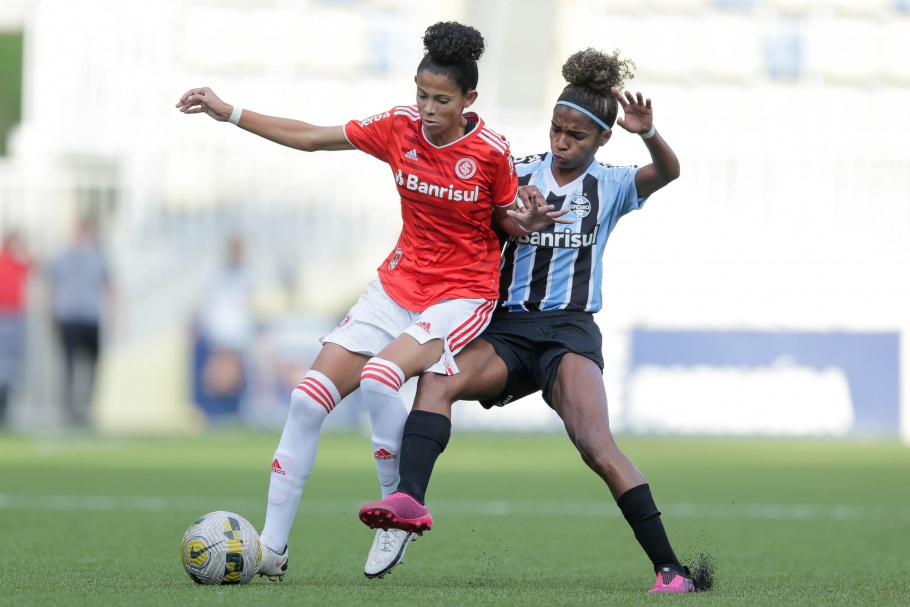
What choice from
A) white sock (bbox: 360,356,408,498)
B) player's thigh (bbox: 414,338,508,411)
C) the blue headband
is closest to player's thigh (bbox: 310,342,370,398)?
white sock (bbox: 360,356,408,498)

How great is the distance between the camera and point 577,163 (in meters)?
5.91

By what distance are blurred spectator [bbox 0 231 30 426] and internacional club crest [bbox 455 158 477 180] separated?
39.2 ft

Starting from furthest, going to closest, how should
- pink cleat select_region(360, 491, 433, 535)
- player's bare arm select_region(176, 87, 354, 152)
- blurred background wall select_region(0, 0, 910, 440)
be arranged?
blurred background wall select_region(0, 0, 910, 440) < player's bare arm select_region(176, 87, 354, 152) < pink cleat select_region(360, 491, 433, 535)

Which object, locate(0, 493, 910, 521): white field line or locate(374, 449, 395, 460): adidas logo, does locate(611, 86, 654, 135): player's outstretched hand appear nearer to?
locate(374, 449, 395, 460): adidas logo

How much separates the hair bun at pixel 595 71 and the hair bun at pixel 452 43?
42cm

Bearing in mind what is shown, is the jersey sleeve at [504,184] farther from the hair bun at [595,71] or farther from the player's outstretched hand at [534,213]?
the hair bun at [595,71]

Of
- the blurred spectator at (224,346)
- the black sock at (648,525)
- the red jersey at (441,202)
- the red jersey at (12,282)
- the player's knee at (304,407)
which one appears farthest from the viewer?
the red jersey at (12,282)

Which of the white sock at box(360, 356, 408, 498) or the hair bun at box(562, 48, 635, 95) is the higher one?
the hair bun at box(562, 48, 635, 95)

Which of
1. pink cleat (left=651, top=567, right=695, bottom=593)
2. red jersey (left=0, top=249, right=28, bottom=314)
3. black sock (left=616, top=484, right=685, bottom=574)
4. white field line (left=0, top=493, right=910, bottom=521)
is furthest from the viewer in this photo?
red jersey (left=0, top=249, right=28, bottom=314)

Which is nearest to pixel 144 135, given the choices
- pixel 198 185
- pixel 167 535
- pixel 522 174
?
pixel 198 185

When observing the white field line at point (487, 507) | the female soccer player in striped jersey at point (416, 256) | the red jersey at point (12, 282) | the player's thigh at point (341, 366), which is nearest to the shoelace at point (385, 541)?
the female soccer player in striped jersey at point (416, 256)

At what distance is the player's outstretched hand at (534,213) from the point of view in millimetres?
5617

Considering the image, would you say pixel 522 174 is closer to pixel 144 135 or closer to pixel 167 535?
pixel 167 535

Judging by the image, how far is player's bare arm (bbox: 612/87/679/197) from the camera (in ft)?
18.2
